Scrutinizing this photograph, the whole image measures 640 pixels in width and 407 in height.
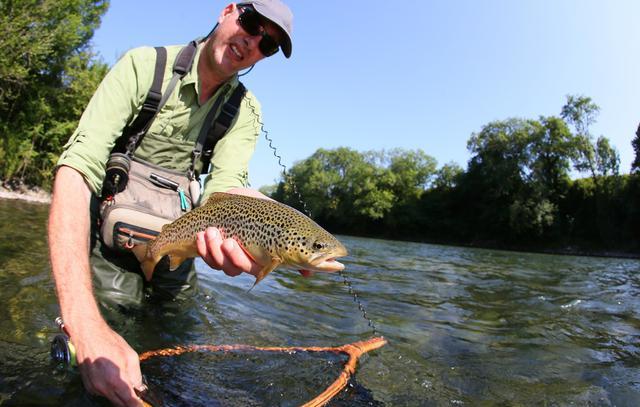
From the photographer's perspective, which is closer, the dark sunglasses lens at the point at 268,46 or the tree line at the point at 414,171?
the dark sunglasses lens at the point at 268,46

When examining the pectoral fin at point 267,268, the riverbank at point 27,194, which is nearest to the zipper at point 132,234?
the pectoral fin at point 267,268

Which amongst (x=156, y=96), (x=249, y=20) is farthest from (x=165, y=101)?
(x=249, y=20)

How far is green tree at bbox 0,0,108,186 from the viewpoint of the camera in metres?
23.2

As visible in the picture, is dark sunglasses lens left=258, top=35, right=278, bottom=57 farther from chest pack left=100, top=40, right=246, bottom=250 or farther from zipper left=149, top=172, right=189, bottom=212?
zipper left=149, top=172, right=189, bottom=212

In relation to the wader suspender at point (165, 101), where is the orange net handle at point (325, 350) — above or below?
below

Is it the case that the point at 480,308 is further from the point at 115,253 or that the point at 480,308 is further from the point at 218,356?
the point at 115,253

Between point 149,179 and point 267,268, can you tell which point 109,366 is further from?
point 149,179

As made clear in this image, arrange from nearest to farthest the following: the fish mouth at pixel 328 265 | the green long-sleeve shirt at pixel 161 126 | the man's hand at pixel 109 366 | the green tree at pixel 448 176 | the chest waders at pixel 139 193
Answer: the man's hand at pixel 109 366 → the fish mouth at pixel 328 265 → the green long-sleeve shirt at pixel 161 126 → the chest waders at pixel 139 193 → the green tree at pixel 448 176

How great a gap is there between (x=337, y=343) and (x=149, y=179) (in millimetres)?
2553

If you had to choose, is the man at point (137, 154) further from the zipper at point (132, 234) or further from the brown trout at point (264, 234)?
the zipper at point (132, 234)

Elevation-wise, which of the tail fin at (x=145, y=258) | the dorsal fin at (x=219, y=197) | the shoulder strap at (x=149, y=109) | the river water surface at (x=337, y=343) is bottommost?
the river water surface at (x=337, y=343)

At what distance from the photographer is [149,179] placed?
350 cm

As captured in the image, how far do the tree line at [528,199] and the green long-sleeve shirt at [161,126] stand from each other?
4470 centimetres

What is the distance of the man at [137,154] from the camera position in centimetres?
195
